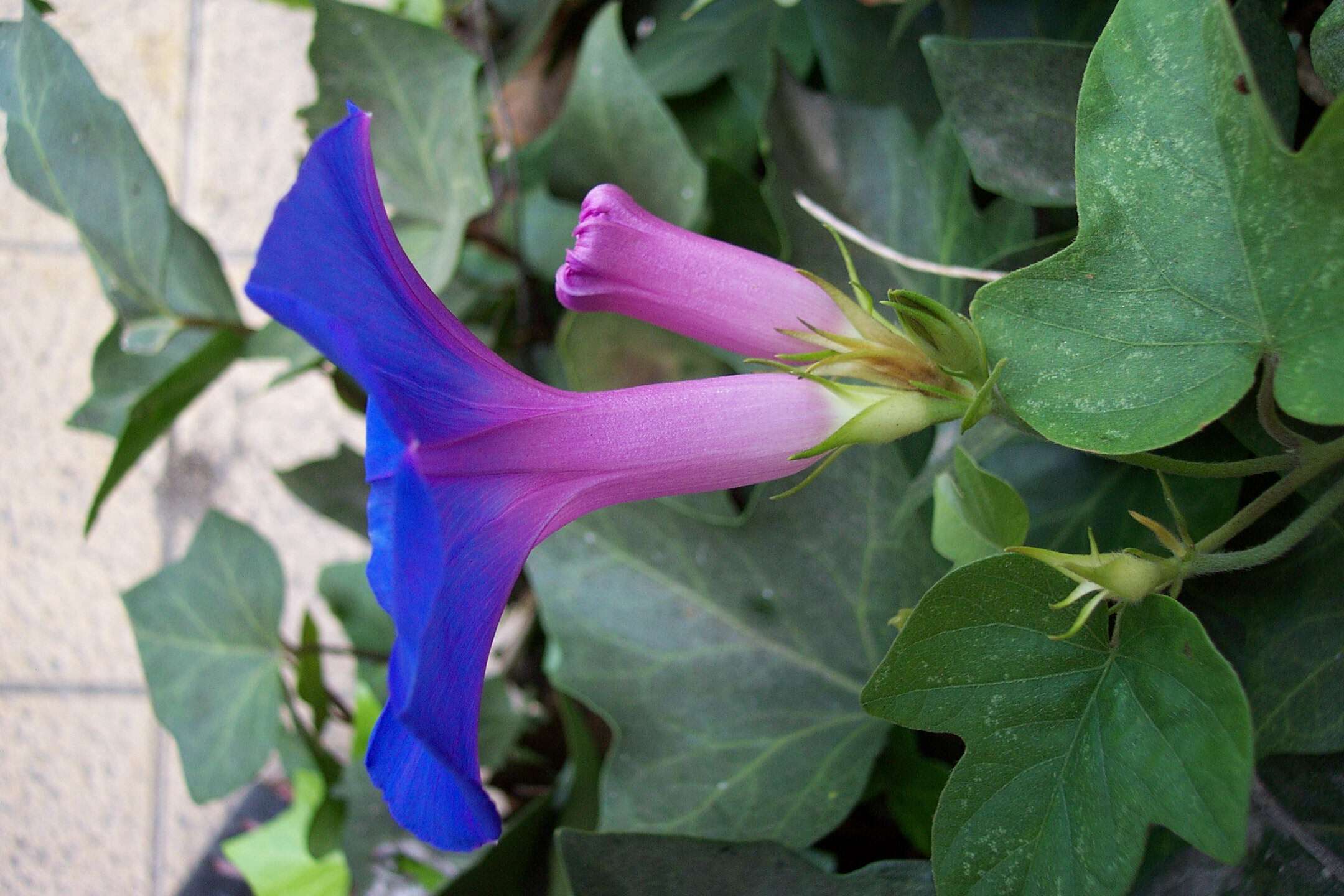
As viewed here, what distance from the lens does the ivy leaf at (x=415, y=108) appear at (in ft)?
1.89

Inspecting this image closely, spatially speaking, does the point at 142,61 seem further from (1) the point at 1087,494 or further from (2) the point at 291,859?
(1) the point at 1087,494

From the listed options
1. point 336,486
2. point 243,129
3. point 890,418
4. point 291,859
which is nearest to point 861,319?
point 890,418

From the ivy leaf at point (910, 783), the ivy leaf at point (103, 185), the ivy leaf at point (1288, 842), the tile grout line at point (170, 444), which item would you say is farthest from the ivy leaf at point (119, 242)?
the tile grout line at point (170, 444)

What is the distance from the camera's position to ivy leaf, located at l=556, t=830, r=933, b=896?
387 mm

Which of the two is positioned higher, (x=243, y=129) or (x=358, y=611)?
(x=243, y=129)

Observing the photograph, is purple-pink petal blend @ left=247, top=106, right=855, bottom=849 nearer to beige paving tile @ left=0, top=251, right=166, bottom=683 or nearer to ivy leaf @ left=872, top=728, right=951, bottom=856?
ivy leaf @ left=872, top=728, right=951, bottom=856

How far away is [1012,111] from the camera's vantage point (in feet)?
1.30

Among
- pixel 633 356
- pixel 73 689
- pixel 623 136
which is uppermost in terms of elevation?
pixel 623 136

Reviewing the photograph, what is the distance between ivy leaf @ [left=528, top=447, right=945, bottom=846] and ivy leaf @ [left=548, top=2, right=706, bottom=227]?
0.60ft

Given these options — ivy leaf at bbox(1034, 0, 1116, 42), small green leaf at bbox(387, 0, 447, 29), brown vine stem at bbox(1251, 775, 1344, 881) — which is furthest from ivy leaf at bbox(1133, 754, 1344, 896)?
small green leaf at bbox(387, 0, 447, 29)

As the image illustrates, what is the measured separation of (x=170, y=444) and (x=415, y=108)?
30.2 inches

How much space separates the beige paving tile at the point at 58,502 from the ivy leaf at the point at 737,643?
2.79 feet

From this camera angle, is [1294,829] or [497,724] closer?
[1294,829]

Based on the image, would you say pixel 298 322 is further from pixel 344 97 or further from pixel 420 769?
pixel 344 97
